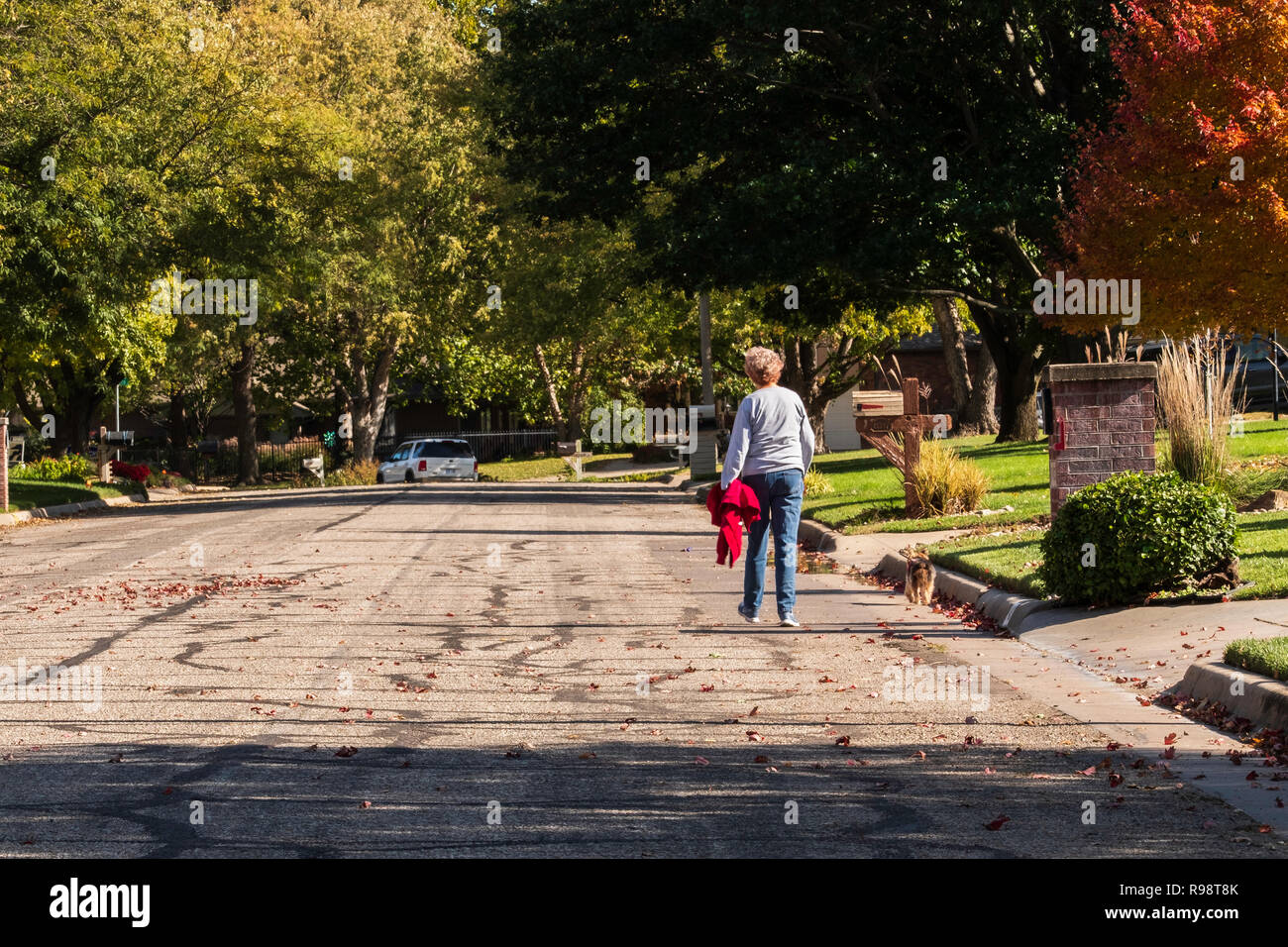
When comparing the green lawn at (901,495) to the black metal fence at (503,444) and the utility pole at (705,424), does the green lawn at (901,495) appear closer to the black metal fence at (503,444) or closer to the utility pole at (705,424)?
the utility pole at (705,424)

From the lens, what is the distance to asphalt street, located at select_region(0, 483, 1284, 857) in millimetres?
5477

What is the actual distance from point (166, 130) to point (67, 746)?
82.5 ft

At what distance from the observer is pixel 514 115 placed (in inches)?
1137

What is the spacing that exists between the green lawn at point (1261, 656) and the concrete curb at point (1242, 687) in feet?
0.14

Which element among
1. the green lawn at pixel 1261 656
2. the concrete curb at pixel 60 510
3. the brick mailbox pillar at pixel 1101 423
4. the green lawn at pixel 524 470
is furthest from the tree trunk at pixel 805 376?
the green lawn at pixel 1261 656

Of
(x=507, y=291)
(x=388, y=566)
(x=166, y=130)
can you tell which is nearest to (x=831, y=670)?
(x=388, y=566)

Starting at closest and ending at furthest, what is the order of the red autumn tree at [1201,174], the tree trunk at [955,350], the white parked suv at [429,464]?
the red autumn tree at [1201,174] < the tree trunk at [955,350] < the white parked suv at [429,464]

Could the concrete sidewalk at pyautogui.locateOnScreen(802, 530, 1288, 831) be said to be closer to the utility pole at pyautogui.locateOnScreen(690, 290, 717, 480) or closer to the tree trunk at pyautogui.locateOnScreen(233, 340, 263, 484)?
the utility pole at pyautogui.locateOnScreen(690, 290, 717, 480)

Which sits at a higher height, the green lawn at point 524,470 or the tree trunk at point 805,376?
the tree trunk at point 805,376

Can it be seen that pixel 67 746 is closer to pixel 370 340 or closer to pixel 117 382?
pixel 117 382

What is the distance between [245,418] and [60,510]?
24578 mm

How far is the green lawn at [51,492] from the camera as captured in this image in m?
30.4

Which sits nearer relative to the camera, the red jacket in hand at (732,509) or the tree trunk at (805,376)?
the red jacket in hand at (732,509)

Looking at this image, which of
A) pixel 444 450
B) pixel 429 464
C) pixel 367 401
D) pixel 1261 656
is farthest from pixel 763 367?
pixel 367 401
